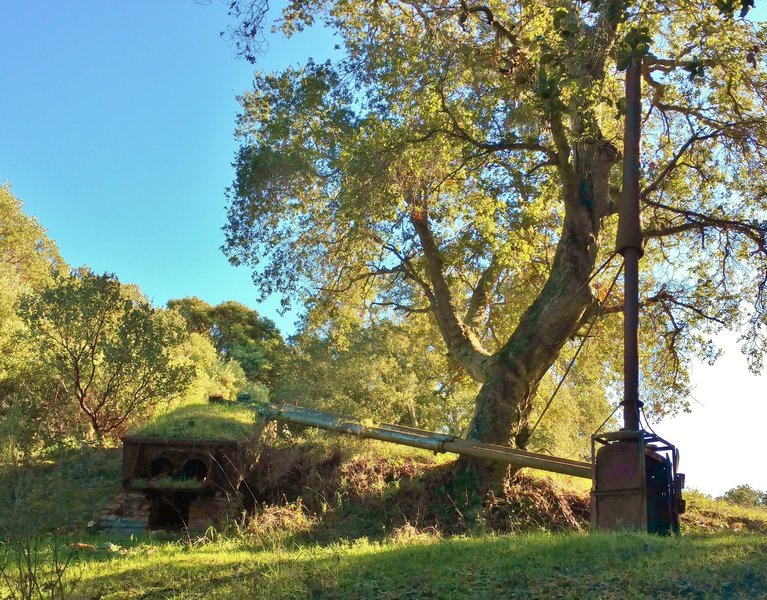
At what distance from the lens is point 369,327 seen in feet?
67.9

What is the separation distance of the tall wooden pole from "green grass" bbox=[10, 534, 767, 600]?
1.76 meters

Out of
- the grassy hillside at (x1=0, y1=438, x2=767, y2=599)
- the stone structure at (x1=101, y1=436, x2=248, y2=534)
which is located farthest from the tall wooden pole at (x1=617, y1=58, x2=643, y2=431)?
the stone structure at (x1=101, y1=436, x2=248, y2=534)

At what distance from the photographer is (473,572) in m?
4.82

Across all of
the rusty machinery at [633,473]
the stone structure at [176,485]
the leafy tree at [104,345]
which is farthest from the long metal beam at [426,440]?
the rusty machinery at [633,473]

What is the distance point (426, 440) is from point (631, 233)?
504 cm

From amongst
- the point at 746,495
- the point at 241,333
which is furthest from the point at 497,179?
the point at 241,333

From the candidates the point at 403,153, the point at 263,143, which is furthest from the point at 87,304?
the point at 403,153

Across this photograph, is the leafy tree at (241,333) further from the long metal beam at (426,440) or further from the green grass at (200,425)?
the green grass at (200,425)

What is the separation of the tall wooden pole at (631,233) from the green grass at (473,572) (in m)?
1.76

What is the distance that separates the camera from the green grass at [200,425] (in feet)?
35.0

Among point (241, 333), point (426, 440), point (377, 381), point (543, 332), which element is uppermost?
point (241, 333)

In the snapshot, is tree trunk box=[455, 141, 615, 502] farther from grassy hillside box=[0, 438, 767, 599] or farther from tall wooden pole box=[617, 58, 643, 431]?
tall wooden pole box=[617, 58, 643, 431]

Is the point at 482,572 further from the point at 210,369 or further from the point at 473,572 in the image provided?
the point at 210,369

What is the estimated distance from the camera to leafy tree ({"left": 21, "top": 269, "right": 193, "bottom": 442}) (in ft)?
40.5
